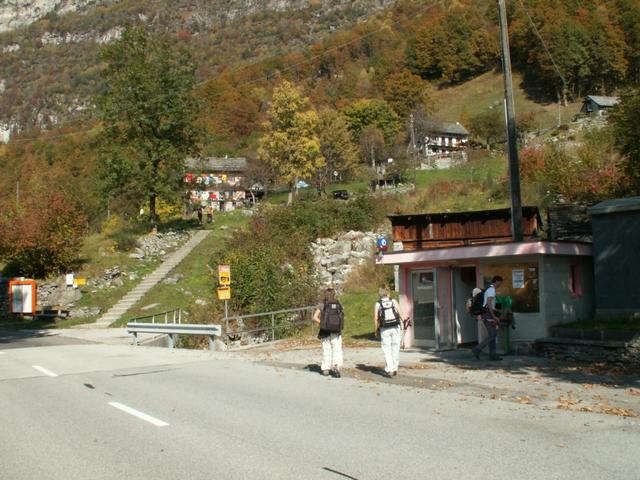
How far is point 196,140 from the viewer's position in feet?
164

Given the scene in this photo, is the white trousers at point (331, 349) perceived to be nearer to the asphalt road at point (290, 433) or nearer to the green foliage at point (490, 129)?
the asphalt road at point (290, 433)

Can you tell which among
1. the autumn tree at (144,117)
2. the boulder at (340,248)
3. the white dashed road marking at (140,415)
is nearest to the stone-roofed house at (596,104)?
the autumn tree at (144,117)

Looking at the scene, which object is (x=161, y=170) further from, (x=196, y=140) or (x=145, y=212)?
(x=145, y=212)

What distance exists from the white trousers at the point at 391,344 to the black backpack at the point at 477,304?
2860 millimetres

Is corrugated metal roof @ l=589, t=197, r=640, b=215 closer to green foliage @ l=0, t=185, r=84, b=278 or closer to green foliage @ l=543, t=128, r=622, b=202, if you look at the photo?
green foliage @ l=543, t=128, r=622, b=202

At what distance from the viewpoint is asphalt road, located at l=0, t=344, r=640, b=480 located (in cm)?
707

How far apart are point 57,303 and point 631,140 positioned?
96.4ft

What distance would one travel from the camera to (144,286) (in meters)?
38.7

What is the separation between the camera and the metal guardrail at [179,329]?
21375 mm

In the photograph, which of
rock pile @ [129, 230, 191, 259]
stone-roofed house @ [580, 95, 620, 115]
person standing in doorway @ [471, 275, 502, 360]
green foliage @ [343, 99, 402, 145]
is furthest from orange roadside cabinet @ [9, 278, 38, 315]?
green foliage @ [343, 99, 402, 145]

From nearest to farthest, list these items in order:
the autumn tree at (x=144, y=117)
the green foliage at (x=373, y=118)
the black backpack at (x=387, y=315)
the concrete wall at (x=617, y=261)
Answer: the black backpack at (x=387, y=315) → the concrete wall at (x=617, y=261) → the autumn tree at (x=144, y=117) → the green foliage at (x=373, y=118)

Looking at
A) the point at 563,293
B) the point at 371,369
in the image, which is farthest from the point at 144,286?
the point at 563,293

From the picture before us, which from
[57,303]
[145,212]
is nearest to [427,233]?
[57,303]

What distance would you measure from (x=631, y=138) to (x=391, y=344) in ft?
68.5
